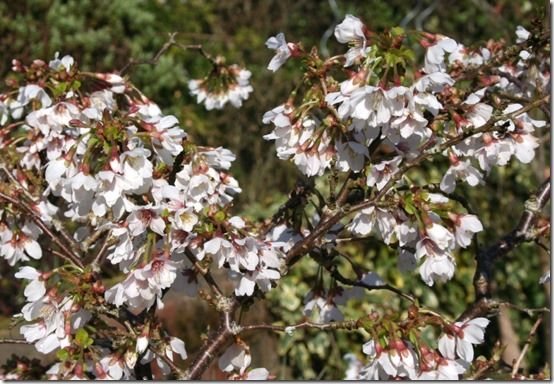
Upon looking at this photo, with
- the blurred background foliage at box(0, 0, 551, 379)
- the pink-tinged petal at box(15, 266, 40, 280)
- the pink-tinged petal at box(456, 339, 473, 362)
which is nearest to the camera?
the pink-tinged petal at box(456, 339, 473, 362)

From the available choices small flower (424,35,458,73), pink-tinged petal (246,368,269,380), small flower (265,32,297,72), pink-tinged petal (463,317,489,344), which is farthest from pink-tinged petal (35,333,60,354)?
small flower (424,35,458,73)

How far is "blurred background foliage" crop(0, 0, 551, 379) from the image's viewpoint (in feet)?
14.3

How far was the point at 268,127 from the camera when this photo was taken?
603 cm

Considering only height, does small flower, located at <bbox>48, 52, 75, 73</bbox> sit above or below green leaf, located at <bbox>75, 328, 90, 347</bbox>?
above

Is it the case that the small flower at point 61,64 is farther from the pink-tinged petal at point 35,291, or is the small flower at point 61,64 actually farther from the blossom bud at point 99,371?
the blossom bud at point 99,371

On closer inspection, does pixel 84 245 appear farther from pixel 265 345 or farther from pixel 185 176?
pixel 265 345

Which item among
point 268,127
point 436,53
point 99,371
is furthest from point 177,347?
point 268,127

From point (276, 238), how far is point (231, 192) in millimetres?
175

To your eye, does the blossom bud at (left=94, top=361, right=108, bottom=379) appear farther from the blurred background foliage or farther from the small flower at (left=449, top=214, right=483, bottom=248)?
the blurred background foliage

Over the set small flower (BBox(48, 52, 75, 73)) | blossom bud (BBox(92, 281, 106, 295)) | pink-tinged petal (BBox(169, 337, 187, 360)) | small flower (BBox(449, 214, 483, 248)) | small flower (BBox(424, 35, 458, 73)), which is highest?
small flower (BBox(424, 35, 458, 73))

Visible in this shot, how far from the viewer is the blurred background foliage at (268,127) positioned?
437cm

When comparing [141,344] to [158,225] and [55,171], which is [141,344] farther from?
[55,171]

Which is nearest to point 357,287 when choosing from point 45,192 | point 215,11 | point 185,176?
point 185,176

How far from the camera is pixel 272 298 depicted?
429 centimetres
